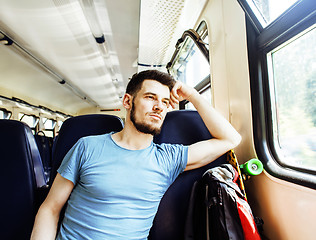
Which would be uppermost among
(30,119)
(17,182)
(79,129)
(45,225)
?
(30,119)

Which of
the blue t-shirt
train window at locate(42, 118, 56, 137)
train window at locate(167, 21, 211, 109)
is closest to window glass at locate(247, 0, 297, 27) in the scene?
train window at locate(167, 21, 211, 109)

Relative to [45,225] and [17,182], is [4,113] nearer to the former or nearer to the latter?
[17,182]

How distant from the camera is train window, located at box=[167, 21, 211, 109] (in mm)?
1952

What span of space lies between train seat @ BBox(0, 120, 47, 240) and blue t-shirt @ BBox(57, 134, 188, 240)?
1.16 feet

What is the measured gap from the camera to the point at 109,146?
1201mm

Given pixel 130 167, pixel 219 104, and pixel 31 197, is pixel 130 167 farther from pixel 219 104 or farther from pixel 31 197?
pixel 219 104

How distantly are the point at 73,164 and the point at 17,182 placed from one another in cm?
50

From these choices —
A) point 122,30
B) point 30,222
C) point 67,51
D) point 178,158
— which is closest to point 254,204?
point 178,158

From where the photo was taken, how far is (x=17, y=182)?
1268mm

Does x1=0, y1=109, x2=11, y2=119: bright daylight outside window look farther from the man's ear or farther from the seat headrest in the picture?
the seat headrest

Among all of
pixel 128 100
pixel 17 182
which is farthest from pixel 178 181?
pixel 17 182

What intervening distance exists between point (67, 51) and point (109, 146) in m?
3.65

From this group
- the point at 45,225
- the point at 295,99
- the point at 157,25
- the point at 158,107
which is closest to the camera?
the point at 45,225

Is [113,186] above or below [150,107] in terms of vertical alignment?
below
